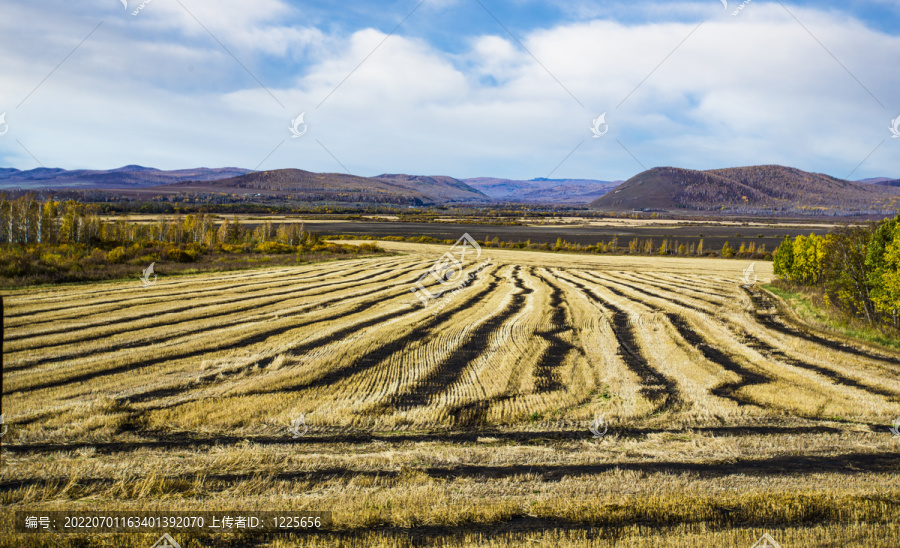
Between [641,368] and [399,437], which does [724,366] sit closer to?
[641,368]

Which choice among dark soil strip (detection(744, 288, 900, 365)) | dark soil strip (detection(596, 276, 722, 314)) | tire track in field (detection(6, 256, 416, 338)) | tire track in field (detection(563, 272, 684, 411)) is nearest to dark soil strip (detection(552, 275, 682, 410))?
tire track in field (detection(563, 272, 684, 411))

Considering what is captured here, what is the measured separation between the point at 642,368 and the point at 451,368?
633cm

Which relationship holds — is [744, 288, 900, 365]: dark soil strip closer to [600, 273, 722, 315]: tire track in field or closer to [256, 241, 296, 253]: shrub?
[600, 273, 722, 315]: tire track in field

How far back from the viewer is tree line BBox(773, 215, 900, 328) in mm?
22781

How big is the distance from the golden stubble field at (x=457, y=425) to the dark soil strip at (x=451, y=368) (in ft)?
0.33

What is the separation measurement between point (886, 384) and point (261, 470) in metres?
17.8

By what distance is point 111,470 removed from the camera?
857cm

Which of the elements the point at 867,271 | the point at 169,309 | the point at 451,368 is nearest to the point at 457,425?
the point at 451,368

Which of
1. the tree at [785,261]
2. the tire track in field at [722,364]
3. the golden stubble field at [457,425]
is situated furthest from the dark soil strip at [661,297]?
the tree at [785,261]

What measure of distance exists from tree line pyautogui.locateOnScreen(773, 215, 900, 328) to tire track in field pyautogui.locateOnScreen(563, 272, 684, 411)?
36.5 feet

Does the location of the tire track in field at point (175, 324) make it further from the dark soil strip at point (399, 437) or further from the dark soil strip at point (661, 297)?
the dark soil strip at point (661, 297)

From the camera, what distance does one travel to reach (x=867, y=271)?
86.7 ft

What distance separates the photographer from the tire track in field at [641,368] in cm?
1364

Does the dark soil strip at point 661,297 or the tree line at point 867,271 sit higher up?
the tree line at point 867,271
